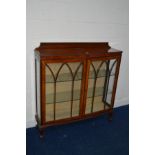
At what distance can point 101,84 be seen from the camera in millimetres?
2371

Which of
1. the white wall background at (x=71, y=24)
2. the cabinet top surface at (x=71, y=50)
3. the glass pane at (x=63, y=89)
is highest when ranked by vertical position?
the white wall background at (x=71, y=24)

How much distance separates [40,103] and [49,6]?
104 cm

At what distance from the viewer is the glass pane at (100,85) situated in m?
2.24

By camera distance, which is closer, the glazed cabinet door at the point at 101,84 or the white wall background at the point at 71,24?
the white wall background at the point at 71,24

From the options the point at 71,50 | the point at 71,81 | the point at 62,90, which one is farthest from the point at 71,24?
the point at 62,90

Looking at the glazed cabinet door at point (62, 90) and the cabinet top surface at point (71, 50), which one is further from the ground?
the cabinet top surface at point (71, 50)

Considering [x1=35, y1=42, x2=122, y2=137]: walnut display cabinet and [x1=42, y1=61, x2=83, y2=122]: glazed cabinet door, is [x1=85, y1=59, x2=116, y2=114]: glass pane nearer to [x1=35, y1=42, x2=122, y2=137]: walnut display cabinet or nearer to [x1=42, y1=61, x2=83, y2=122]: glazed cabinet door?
[x1=35, y1=42, x2=122, y2=137]: walnut display cabinet

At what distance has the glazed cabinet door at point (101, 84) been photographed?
7.33 feet

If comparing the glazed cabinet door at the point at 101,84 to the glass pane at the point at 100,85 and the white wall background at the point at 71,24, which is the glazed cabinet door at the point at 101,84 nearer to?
the glass pane at the point at 100,85

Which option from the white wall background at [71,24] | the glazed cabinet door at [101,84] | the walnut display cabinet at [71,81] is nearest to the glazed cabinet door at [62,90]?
the walnut display cabinet at [71,81]

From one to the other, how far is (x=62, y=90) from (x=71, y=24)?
78 cm

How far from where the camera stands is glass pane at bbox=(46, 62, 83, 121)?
2.02 m
